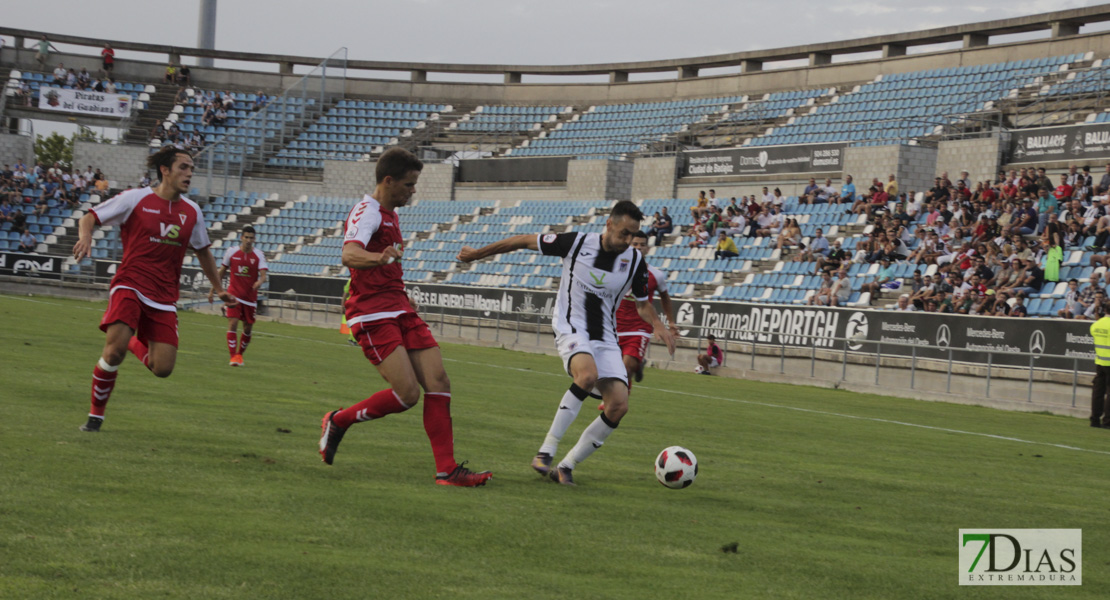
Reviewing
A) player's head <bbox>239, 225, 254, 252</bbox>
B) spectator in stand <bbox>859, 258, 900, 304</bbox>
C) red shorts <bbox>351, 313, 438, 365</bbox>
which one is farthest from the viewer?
spectator in stand <bbox>859, 258, 900, 304</bbox>

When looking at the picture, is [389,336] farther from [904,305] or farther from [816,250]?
[816,250]

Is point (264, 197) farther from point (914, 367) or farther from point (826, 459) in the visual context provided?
point (826, 459)

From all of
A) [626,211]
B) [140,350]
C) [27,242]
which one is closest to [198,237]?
[140,350]

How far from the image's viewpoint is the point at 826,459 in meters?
11.0

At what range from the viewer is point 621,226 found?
8.62 meters

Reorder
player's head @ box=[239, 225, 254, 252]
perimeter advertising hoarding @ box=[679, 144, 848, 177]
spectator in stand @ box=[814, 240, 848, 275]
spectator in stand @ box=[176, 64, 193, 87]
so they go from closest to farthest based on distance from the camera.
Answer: player's head @ box=[239, 225, 254, 252] → spectator in stand @ box=[814, 240, 848, 275] → perimeter advertising hoarding @ box=[679, 144, 848, 177] → spectator in stand @ box=[176, 64, 193, 87]

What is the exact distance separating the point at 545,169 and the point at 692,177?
731 centimetres

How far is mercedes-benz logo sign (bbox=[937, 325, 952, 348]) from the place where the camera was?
23.9 metres

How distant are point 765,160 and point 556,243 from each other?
102 feet

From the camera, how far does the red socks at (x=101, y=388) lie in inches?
331

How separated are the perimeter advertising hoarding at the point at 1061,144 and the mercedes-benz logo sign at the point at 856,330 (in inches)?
359

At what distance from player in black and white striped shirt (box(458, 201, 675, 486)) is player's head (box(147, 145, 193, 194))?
2474 mm

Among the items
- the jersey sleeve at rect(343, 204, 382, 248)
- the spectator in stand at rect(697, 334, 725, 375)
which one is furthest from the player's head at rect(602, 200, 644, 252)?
the spectator in stand at rect(697, 334, 725, 375)

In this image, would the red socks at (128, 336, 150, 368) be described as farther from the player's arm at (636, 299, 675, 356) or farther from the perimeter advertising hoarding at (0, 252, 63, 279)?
the perimeter advertising hoarding at (0, 252, 63, 279)
